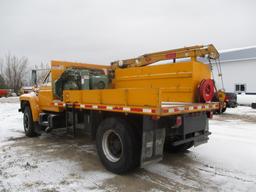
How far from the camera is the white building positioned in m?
24.1

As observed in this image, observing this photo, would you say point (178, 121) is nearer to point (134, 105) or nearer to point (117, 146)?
point (134, 105)

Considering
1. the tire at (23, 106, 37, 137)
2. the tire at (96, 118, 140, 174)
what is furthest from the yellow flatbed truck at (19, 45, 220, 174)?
the tire at (23, 106, 37, 137)

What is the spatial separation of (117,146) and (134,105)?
1073 mm

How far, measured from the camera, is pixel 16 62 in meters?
58.9

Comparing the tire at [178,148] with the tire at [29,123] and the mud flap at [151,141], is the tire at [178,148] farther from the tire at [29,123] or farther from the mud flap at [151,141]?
the tire at [29,123]

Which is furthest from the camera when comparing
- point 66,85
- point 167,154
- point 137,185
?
point 66,85

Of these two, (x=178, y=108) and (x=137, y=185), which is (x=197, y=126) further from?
(x=137, y=185)

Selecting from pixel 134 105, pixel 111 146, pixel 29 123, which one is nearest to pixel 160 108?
pixel 134 105

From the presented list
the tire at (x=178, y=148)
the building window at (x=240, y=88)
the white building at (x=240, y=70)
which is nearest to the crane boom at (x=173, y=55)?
the tire at (x=178, y=148)

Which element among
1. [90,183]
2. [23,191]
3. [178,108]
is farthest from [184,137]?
[23,191]

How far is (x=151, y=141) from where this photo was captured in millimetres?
4191

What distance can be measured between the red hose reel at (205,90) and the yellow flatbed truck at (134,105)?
21mm

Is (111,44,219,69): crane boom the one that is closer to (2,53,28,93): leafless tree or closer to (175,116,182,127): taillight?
(175,116,182,127): taillight

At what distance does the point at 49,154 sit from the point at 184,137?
3.33 meters
